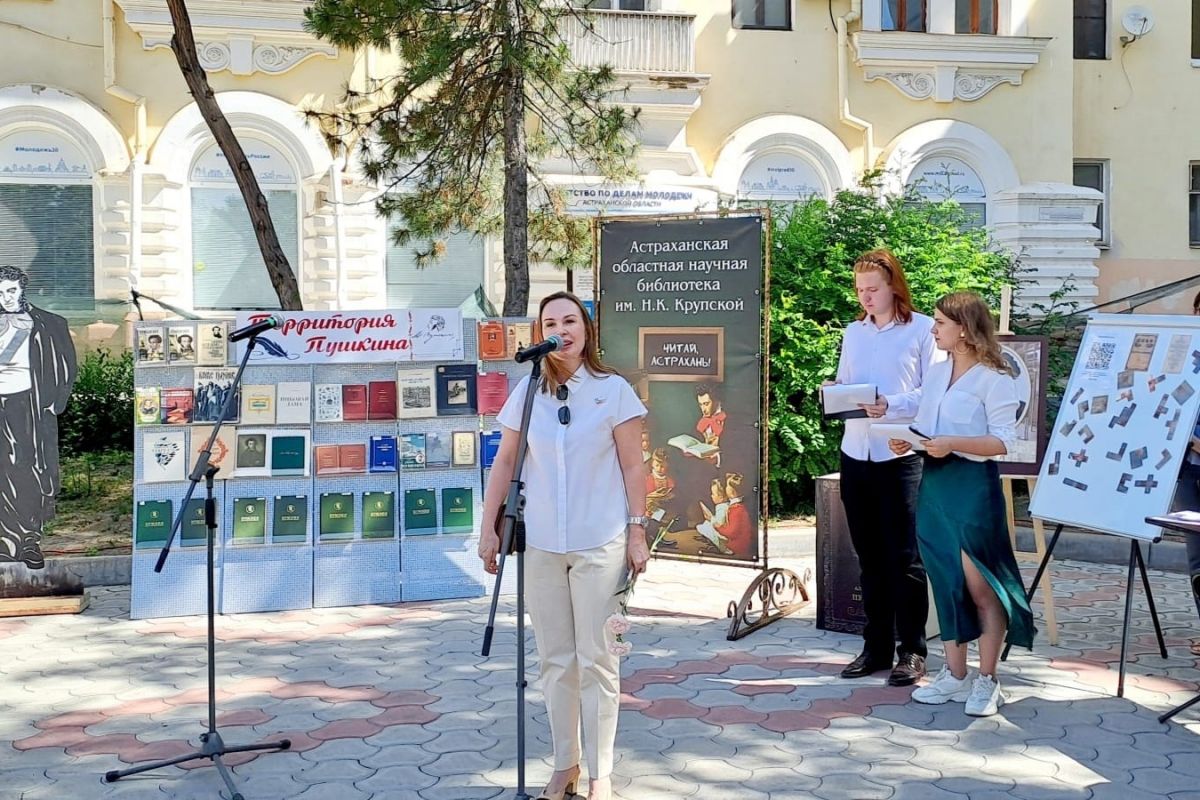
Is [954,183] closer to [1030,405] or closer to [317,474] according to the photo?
[1030,405]

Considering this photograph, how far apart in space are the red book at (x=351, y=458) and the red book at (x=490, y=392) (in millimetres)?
806

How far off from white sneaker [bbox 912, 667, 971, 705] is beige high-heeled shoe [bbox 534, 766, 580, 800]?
1.90 meters

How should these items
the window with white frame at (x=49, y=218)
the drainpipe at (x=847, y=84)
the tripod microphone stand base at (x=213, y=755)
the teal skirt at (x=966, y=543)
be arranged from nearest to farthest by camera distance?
the tripod microphone stand base at (x=213, y=755) < the teal skirt at (x=966, y=543) < the window with white frame at (x=49, y=218) < the drainpipe at (x=847, y=84)

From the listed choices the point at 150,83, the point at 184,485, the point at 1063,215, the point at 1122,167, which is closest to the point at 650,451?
the point at 184,485

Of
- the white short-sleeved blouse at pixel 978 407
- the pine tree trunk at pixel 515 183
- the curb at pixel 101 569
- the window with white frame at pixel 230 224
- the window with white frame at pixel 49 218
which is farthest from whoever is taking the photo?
the window with white frame at pixel 230 224

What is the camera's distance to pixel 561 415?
4.20 m

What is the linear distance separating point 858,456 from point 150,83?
38.2 ft

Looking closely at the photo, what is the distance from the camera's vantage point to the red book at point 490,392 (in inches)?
305

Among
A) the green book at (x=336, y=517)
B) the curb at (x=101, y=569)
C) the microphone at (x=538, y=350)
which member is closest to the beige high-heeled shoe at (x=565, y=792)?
the microphone at (x=538, y=350)

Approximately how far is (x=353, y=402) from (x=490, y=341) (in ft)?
3.13

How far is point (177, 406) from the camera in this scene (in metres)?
7.35

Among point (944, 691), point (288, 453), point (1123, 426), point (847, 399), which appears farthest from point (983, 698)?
point (288, 453)

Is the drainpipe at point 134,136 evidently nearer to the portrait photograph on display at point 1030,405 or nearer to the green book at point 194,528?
the green book at point 194,528

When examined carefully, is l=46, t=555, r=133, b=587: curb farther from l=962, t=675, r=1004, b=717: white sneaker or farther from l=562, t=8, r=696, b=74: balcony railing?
l=562, t=8, r=696, b=74: balcony railing
